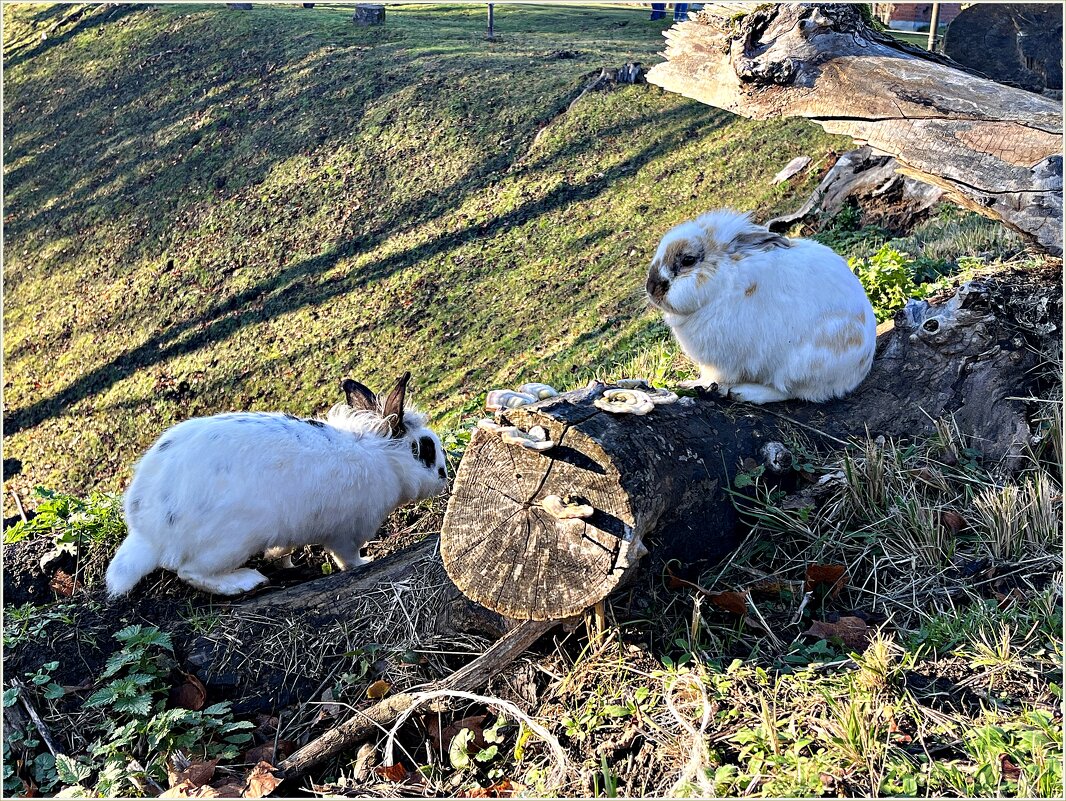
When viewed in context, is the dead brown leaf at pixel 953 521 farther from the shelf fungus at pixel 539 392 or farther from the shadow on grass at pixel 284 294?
the shadow on grass at pixel 284 294

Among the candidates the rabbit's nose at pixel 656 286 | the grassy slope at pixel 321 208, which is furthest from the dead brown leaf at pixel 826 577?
the grassy slope at pixel 321 208

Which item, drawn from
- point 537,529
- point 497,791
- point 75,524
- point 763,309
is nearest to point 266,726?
point 497,791

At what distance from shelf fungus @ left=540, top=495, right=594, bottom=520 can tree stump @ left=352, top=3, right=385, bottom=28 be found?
724 inches

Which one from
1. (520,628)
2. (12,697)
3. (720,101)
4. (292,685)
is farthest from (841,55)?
(12,697)

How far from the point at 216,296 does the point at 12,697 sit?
32.9ft

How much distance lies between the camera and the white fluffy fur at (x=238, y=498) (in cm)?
390

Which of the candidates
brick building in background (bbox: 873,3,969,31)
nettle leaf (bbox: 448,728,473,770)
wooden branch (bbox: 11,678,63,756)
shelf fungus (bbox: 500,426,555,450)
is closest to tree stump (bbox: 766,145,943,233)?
shelf fungus (bbox: 500,426,555,450)

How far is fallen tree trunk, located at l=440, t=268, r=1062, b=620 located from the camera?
3229 millimetres

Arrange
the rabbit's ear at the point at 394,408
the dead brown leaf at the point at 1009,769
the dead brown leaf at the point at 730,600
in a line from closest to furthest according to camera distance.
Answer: the dead brown leaf at the point at 1009,769 < the dead brown leaf at the point at 730,600 < the rabbit's ear at the point at 394,408

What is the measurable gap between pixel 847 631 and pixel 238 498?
2.74 meters

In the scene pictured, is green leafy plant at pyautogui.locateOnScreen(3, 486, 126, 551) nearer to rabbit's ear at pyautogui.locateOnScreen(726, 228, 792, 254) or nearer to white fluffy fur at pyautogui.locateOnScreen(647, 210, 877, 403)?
white fluffy fur at pyautogui.locateOnScreen(647, 210, 877, 403)

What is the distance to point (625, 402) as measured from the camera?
3633mm

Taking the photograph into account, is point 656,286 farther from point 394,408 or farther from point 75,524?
point 75,524

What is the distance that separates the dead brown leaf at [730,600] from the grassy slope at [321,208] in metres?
4.89
